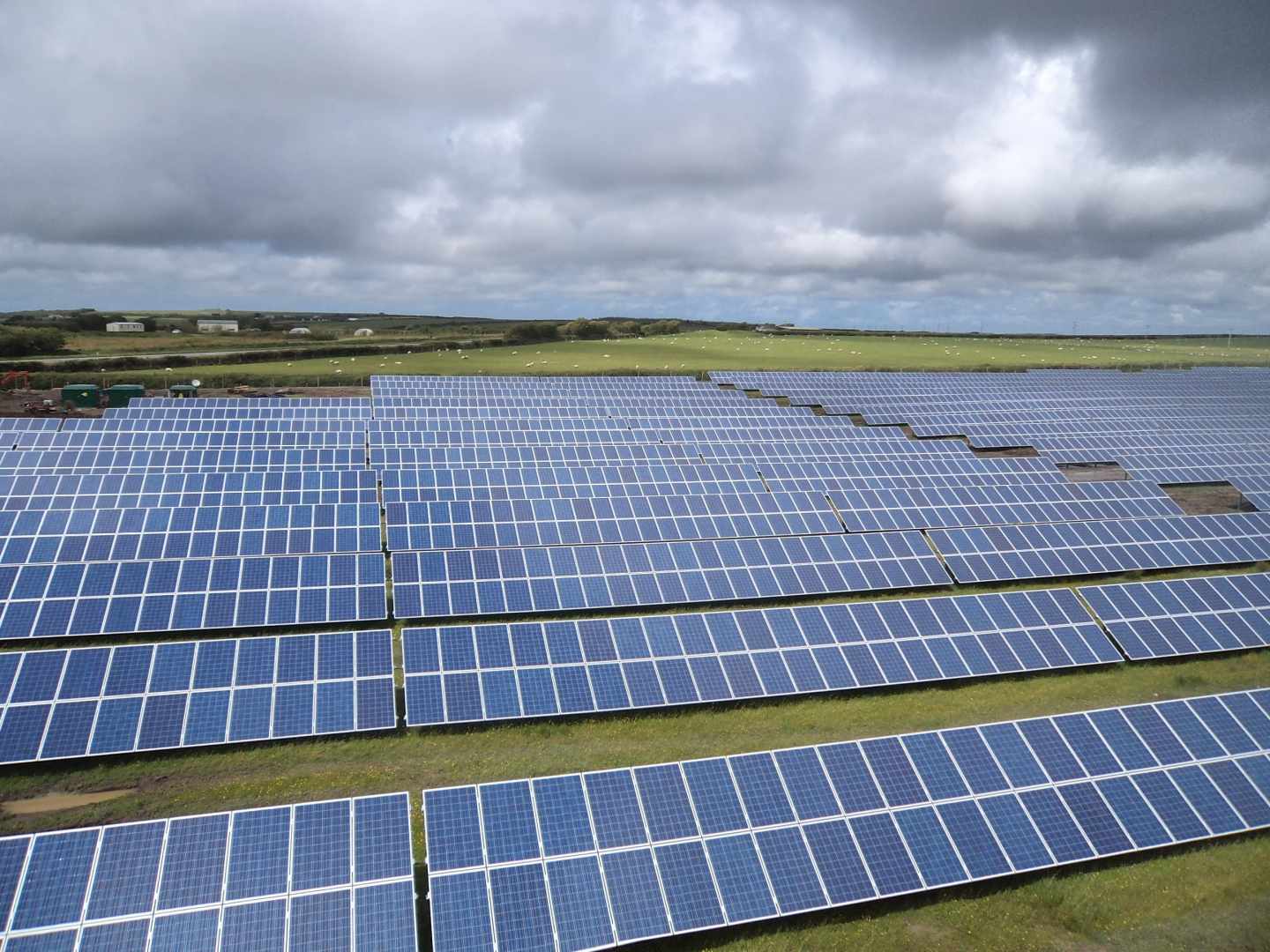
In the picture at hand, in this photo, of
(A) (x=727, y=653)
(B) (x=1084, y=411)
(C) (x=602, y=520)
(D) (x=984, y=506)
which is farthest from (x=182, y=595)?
(B) (x=1084, y=411)

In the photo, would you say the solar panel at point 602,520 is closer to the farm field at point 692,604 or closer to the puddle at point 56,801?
the farm field at point 692,604

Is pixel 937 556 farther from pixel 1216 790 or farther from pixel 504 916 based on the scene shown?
pixel 504 916

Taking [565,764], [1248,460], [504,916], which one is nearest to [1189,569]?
[1248,460]

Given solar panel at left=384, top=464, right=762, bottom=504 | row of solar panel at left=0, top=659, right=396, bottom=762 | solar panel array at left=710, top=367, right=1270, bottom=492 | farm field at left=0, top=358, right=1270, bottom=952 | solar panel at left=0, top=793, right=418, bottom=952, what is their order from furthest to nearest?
1. solar panel array at left=710, top=367, right=1270, bottom=492
2. solar panel at left=384, top=464, right=762, bottom=504
3. row of solar panel at left=0, top=659, right=396, bottom=762
4. farm field at left=0, top=358, right=1270, bottom=952
5. solar panel at left=0, top=793, right=418, bottom=952

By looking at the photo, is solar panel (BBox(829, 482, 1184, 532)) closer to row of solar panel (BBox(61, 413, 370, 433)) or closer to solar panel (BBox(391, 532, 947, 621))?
solar panel (BBox(391, 532, 947, 621))

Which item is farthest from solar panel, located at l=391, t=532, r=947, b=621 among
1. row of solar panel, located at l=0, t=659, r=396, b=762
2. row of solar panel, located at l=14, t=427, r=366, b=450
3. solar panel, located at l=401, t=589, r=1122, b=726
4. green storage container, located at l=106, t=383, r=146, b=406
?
green storage container, located at l=106, t=383, r=146, b=406

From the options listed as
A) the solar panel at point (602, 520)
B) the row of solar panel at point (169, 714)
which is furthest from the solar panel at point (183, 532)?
the row of solar panel at point (169, 714)
